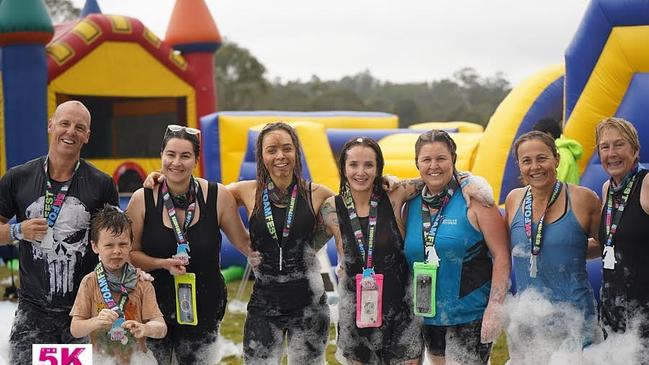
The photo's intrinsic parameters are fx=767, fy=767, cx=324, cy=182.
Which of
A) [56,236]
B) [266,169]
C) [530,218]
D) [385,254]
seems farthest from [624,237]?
[56,236]

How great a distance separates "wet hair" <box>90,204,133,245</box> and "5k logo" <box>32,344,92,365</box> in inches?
15.8

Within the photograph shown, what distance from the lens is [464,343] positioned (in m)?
2.83

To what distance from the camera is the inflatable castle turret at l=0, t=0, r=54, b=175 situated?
8.70m

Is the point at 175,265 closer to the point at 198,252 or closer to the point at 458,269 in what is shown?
the point at 198,252

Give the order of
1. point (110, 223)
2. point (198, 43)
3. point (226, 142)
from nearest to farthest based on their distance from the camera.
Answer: point (110, 223) → point (226, 142) → point (198, 43)

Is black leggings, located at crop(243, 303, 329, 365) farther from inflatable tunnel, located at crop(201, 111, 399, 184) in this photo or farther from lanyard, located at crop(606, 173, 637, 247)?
inflatable tunnel, located at crop(201, 111, 399, 184)

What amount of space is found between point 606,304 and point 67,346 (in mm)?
2004

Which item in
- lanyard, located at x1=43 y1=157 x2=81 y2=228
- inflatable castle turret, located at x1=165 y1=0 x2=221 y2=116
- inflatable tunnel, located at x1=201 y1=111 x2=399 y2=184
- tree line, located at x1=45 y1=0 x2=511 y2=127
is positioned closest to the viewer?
lanyard, located at x1=43 y1=157 x2=81 y2=228

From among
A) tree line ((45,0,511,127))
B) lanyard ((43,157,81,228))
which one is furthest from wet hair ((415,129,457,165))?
tree line ((45,0,511,127))

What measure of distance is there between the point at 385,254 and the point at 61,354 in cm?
126

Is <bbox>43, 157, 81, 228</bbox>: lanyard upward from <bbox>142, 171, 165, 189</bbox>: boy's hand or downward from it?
downward

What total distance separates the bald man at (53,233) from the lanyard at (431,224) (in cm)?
124

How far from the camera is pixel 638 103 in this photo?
16.1 ft

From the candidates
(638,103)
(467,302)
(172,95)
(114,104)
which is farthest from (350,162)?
(114,104)
